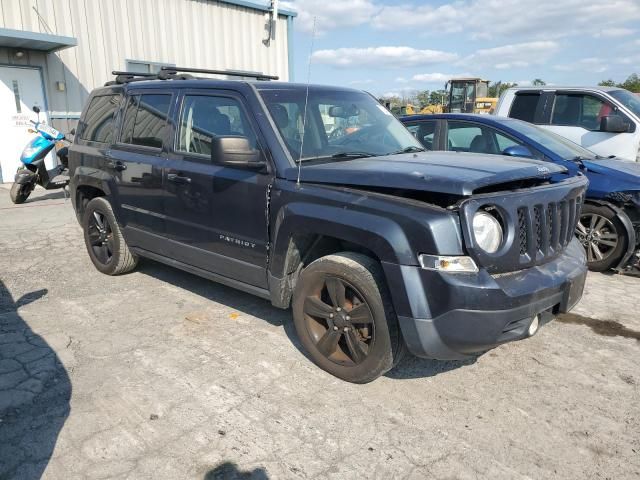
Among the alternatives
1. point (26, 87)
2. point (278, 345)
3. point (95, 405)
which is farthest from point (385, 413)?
point (26, 87)

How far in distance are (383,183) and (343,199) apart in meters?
0.26

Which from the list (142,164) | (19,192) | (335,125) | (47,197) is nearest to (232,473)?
(335,125)

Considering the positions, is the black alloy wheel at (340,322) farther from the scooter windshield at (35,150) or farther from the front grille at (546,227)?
the scooter windshield at (35,150)

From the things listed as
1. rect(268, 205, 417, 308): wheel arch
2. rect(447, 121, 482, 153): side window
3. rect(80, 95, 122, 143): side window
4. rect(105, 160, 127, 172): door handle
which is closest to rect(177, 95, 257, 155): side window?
rect(268, 205, 417, 308): wheel arch

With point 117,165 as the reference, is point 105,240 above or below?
below

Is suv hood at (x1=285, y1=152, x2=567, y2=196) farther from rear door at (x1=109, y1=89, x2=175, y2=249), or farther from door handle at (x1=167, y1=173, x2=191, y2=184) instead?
rear door at (x1=109, y1=89, x2=175, y2=249)

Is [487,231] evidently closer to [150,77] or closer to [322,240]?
[322,240]

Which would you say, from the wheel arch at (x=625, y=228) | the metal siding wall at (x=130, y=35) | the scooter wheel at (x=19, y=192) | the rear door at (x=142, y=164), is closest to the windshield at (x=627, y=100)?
the wheel arch at (x=625, y=228)

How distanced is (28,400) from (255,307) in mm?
1917

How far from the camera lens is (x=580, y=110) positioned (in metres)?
7.09

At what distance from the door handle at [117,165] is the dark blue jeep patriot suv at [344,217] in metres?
0.03

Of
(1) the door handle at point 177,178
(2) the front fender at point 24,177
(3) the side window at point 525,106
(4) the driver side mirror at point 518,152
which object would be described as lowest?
(2) the front fender at point 24,177

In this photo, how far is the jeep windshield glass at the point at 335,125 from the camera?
3607mm

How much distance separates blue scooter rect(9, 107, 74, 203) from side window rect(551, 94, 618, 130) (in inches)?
326
